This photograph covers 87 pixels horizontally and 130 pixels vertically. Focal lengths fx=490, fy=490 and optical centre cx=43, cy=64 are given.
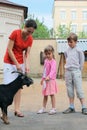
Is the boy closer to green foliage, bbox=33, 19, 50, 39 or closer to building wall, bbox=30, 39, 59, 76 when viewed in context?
building wall, bbox=30, 39, 59, 76

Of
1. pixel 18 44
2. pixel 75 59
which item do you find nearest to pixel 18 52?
pixel 18 44

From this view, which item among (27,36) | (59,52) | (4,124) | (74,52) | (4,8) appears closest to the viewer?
(4,124)

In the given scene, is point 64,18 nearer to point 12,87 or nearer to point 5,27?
point 5,27

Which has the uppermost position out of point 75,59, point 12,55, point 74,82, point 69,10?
point 69,10

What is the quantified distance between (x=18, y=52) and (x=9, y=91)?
2.95 ft

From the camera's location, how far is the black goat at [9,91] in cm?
839

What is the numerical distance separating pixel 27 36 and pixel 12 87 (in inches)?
39.8

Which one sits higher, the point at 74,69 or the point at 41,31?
the point at 74,69

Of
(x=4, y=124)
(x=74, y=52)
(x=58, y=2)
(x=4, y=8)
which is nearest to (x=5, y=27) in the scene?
(x=4, y=8)

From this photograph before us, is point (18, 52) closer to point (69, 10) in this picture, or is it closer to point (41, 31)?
point (41, 31)

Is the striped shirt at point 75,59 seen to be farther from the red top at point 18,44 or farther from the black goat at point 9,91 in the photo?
the black goat at point 9,91

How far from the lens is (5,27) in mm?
25031

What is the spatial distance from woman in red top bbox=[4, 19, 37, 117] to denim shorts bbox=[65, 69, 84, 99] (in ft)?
3.74

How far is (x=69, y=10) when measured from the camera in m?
124
